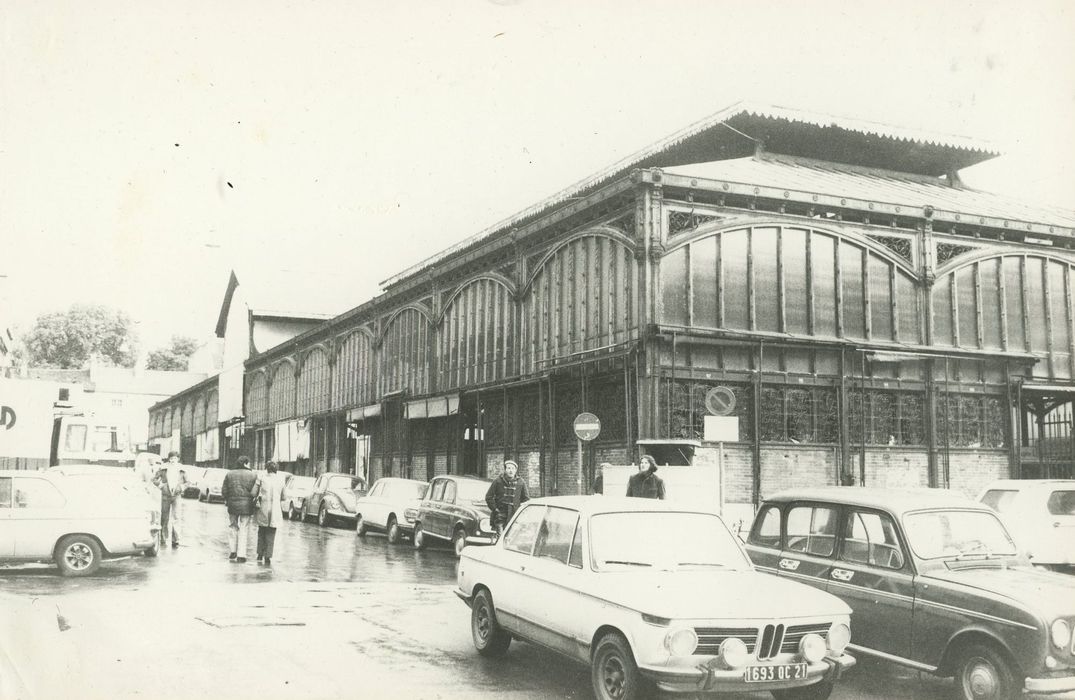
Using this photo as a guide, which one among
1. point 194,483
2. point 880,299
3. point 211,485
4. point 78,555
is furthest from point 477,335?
point 194,483

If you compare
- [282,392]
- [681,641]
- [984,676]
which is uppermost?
[282,392]

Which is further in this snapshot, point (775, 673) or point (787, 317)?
point (787, 317)

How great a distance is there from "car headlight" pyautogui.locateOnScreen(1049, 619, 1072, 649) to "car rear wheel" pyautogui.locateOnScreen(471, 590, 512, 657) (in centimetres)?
431

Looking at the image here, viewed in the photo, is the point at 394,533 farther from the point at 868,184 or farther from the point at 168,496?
the point at 868,184

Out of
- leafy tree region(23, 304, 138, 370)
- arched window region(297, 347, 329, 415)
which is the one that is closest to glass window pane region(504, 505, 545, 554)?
leafy tree region(23, 304, 138, 370)

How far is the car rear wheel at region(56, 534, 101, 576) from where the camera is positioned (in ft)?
43.9

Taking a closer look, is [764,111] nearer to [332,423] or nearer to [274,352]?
[332,423]

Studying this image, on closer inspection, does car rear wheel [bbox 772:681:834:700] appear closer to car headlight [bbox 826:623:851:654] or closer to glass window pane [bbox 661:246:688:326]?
car headlight [bbox 826:623:851:654]

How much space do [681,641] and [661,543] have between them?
1.33 metres

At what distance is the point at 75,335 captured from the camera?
66.2 ft

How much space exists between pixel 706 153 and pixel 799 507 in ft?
63.6

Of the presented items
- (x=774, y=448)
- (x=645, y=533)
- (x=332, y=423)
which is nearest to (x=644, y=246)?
(x=774, y=448)

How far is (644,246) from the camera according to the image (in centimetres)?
2006

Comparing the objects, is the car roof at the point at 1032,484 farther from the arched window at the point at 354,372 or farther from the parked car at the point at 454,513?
the arched window at the point at 354,372
